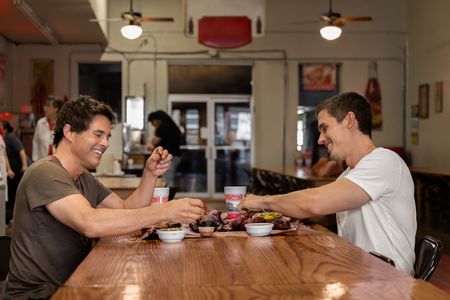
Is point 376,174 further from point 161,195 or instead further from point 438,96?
point 438,96

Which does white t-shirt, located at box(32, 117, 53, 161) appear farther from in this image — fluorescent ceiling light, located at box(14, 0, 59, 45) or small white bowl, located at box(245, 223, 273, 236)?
small white bowl, located at box(245, 223, 273, 236)

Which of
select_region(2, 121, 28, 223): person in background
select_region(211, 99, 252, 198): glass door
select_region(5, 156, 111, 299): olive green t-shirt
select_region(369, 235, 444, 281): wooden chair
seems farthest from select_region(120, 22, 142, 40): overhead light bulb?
select_region(369, 235, 444, 281): wooden chair

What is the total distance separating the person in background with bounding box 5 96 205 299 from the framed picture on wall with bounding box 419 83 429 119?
973 centimetres

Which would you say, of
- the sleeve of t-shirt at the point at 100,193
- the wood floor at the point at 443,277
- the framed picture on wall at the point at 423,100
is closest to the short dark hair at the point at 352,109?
the sleeve of t-shirt at the point at 100,193

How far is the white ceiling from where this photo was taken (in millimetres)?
8414

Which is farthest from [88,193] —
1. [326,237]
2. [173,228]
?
[326,237]

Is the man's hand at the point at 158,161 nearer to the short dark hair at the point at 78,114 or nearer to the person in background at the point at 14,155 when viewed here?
the short dark hair at the point at 78,114

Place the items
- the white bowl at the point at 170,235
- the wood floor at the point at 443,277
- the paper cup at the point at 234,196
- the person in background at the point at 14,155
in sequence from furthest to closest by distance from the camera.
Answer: the person in background at the point at 14,155, the wood floor at the point at 443,277, the paper cup at the point at 234,196, the white bowl at the point at 170,235

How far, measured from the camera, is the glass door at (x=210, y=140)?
40.9 feet

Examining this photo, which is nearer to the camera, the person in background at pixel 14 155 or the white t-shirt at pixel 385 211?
the white t-shirt at pixel 385 211

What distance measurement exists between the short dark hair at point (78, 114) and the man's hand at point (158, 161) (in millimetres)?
408

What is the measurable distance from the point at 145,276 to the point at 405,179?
132 centimetres

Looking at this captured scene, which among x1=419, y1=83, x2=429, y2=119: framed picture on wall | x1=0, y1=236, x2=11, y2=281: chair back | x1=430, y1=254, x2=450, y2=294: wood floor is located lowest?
x1=430, y1=254, x2=450, y2=294: wood floor

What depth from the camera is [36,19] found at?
919cm
